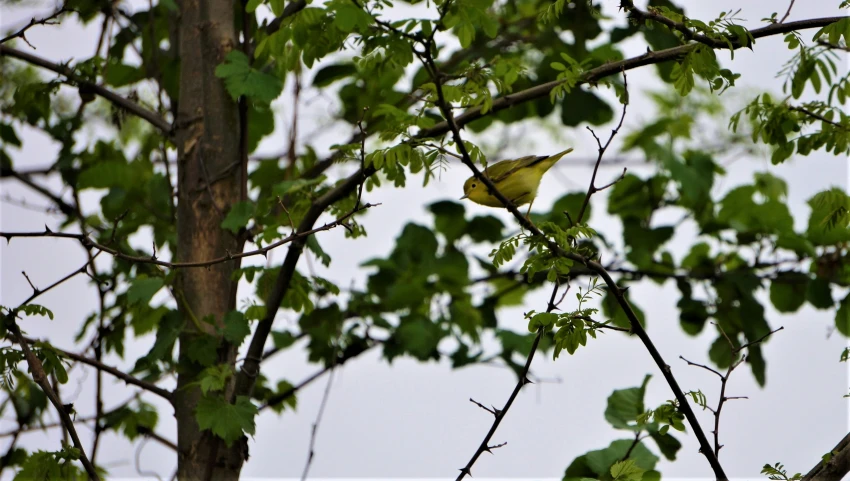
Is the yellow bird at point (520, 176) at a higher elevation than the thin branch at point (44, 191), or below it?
below

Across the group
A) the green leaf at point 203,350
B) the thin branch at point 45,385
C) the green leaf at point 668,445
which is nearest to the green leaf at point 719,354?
the green leaf at point 668,445

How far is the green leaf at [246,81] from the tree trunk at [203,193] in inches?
12.3

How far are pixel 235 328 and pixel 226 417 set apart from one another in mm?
385

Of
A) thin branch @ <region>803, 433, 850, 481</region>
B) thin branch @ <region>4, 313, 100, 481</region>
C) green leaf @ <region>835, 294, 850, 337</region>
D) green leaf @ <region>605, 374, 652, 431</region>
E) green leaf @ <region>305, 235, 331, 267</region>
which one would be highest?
green leaf @ <region>305, 235, 331, 267</region>

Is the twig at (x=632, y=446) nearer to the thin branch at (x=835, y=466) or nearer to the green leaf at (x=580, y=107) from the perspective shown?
the thin branch at (x=835, y=466)

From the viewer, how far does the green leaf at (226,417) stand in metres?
3.35

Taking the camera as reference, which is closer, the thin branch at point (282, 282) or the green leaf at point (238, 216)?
the thin branch at point (282, 282)

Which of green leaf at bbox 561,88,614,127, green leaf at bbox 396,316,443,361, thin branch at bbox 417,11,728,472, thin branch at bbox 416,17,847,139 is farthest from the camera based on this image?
green leaf at bbox 561,88,614,127

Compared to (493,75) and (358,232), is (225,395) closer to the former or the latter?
(358,232)

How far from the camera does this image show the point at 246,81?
375cm

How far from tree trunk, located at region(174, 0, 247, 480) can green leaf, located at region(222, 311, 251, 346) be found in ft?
0.35

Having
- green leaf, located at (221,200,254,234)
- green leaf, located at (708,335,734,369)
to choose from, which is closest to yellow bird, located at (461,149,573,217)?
green leaf, located at (221,200,254,234)

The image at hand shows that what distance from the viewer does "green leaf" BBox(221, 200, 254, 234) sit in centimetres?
367

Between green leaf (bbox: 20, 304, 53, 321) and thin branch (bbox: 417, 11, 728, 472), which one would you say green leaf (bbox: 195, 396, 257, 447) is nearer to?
green leaf (bbox: 20, 304, 53, 321)
